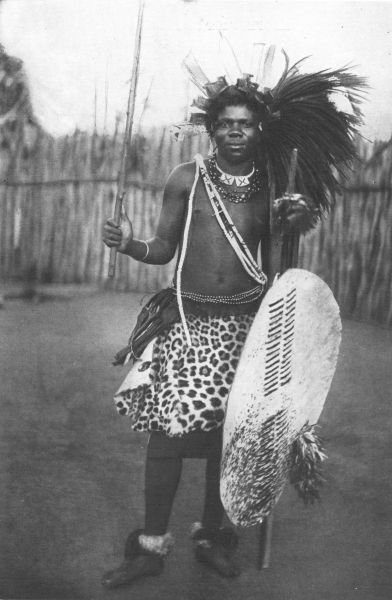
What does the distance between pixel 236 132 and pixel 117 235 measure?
70 centimetres

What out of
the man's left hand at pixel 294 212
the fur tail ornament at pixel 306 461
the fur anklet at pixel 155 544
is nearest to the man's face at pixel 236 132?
the man's left hand at pixel 294 212

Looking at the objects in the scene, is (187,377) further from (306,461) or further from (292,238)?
(292,238)

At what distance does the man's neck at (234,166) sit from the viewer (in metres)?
3.72

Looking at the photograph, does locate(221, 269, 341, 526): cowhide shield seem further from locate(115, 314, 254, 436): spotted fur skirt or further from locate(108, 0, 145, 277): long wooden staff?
locate(108, 0, 145, 277): long wooden staff

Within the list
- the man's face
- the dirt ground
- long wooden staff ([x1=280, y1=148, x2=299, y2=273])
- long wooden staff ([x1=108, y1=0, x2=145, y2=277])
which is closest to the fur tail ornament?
the dirt ground

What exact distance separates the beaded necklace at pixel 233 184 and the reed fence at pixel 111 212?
A: 170 millimetres

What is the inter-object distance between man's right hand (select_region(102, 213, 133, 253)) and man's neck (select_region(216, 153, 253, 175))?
20.4 inches

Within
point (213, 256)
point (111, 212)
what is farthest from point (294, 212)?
point (111, 212)

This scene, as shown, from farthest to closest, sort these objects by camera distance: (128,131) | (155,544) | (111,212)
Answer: (111,212) < (155,544) < (128,131)

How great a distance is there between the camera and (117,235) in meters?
3.56

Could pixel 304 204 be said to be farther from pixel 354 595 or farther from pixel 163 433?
pixel 354 595

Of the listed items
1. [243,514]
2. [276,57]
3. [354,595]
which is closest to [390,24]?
[276,57]

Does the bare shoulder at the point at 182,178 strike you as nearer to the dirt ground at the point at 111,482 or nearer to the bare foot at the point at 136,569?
the dirt ground at the point at 111,482

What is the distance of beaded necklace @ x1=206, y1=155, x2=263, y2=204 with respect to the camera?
371 centimetres
